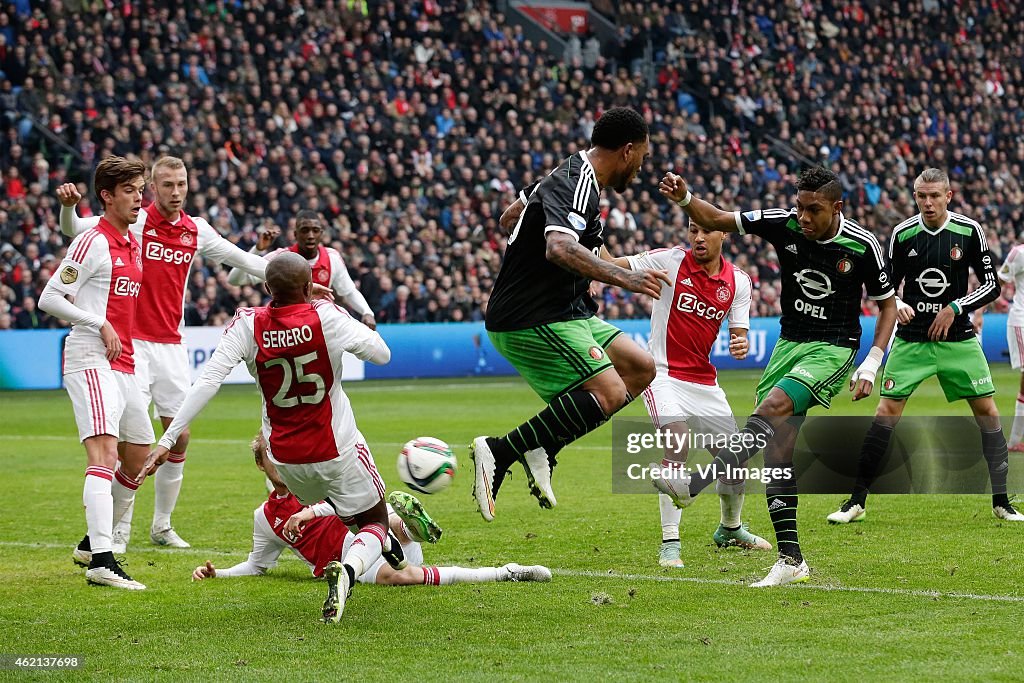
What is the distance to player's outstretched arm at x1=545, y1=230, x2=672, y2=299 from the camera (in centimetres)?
619

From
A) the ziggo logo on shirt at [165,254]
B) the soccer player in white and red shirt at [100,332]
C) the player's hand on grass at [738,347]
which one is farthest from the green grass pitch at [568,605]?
the ziggo logo on shirt at [165,254]

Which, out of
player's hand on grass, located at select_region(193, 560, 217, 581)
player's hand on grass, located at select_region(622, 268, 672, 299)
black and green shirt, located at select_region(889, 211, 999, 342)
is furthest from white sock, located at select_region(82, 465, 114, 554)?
black and green shirt, located at select_region(889, 211, 999, 342)

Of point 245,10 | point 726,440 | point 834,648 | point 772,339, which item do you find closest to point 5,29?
point 245,10

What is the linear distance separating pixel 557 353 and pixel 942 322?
3793 mm

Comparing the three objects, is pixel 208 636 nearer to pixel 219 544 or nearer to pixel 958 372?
pixel 219 544

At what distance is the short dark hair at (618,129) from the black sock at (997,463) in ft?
14.0

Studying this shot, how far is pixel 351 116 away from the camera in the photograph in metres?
28.2

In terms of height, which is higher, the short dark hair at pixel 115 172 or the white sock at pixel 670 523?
the short dark hair at pixel 115 172

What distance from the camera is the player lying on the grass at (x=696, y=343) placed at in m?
8.39

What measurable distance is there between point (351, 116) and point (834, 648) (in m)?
24.0

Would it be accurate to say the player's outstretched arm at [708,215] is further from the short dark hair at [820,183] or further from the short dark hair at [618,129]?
the short dark hair at [618,129]

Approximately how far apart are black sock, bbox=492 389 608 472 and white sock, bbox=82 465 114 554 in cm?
229

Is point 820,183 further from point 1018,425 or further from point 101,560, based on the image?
point 1018,425

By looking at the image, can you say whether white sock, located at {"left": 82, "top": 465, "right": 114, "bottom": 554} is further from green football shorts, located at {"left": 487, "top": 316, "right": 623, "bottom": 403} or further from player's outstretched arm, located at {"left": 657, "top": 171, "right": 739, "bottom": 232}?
player's outstretched arm, located at {"left": 657, "top": 171, "right": 739, "bottom": 232}
